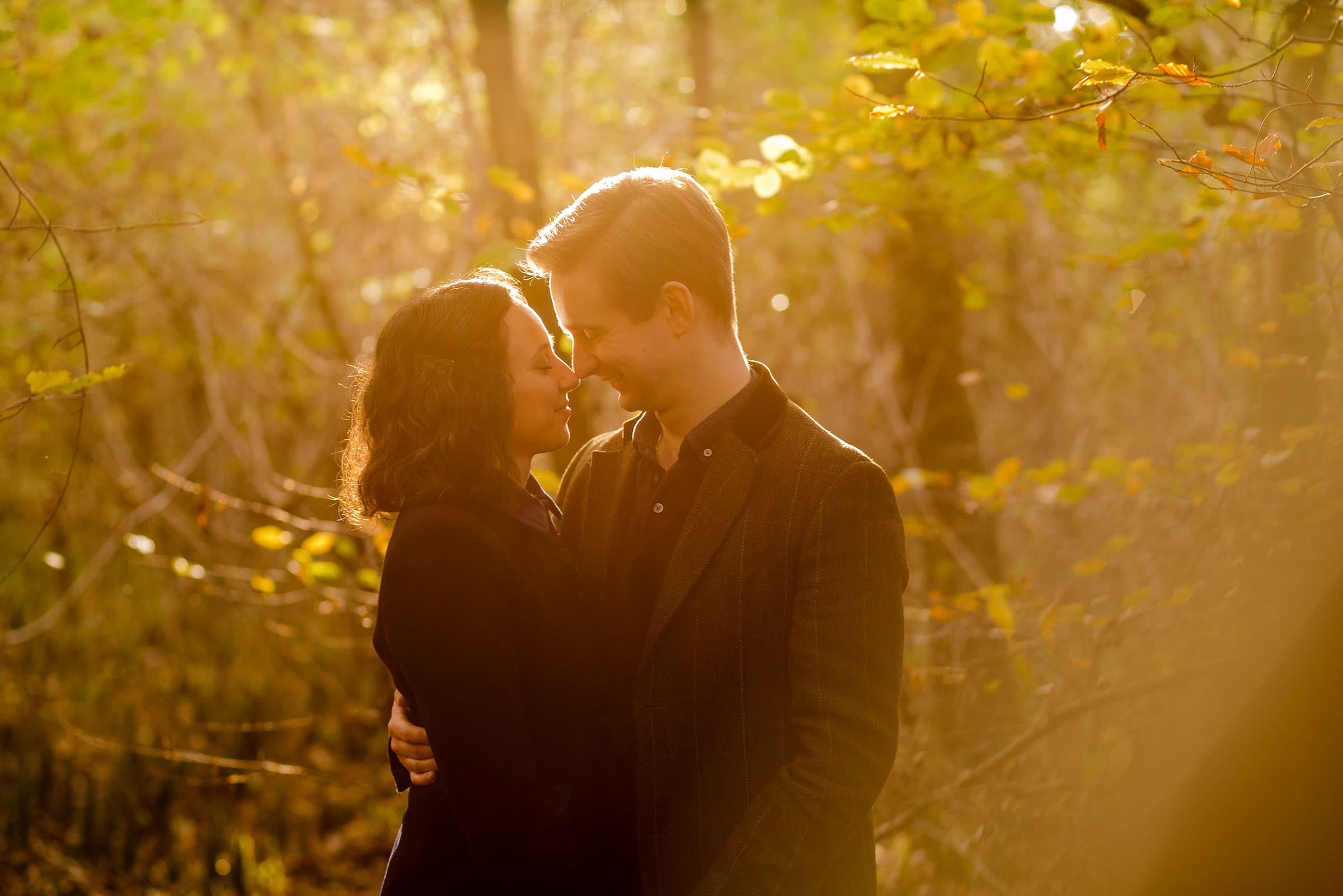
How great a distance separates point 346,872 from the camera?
5004mm

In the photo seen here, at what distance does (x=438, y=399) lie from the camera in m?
1.90

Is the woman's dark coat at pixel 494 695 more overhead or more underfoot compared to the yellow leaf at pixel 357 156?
more underfoot

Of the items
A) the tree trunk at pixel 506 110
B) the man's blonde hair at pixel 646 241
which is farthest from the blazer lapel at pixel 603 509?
the tree trunk at pixel 506 110

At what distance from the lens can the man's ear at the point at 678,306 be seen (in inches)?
74.5

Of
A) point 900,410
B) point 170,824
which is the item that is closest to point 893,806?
point 900,410

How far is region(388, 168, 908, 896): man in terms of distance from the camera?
1.71 m

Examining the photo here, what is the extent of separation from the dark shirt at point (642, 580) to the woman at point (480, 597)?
0.05 meters

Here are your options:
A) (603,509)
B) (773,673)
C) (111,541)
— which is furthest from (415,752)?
(111,541)

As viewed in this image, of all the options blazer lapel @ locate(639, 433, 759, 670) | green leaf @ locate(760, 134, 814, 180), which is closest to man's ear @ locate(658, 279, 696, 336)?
blazer lapel @ locate(639, 433, 759, 670)

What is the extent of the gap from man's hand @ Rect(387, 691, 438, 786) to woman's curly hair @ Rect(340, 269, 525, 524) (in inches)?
17.9

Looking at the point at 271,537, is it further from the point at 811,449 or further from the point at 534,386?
the point at 811,449

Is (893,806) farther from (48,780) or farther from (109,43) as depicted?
(109,43)

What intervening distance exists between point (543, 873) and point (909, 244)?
13.2 feet

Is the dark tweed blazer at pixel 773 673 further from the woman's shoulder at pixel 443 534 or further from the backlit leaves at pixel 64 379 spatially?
the backlit leaves at pixel 64 379
